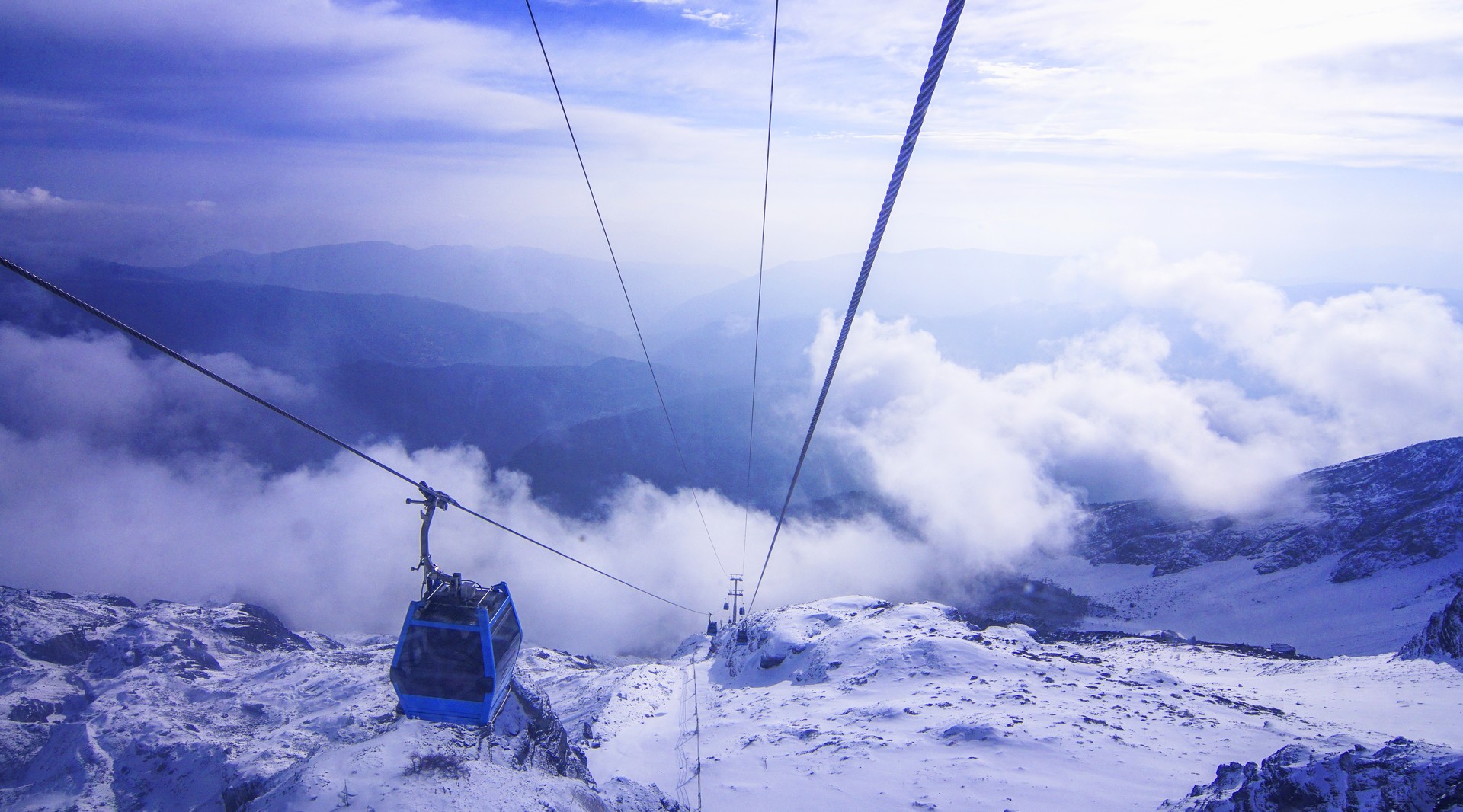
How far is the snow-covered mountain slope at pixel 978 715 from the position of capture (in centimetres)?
1559

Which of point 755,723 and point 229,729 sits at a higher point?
point 755,723

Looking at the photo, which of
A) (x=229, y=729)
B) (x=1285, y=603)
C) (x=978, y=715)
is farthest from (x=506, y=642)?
(x=1285, y=603)

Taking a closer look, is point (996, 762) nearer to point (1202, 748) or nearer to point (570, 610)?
point (1202, 748)

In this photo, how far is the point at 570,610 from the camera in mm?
134500

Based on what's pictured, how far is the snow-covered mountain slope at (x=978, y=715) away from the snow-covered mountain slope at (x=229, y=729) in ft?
16.0

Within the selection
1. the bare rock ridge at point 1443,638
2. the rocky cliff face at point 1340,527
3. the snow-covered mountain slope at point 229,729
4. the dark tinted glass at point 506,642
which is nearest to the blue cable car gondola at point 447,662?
the dark tinted glass at point 506,642

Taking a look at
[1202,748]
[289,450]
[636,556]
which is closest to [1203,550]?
[1202,748]

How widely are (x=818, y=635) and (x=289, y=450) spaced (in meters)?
195

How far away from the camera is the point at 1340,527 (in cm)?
6812

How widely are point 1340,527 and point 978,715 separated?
75.5 meters

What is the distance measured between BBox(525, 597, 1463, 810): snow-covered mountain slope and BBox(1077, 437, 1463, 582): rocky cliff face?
3726cm

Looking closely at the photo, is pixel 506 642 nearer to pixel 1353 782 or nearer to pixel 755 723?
pixel 1353 782

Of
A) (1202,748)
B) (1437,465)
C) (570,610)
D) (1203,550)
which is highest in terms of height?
(1437,465)

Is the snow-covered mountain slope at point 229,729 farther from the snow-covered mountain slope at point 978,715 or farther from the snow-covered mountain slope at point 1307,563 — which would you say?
the snow-covered mountain slope at point 1307,563
